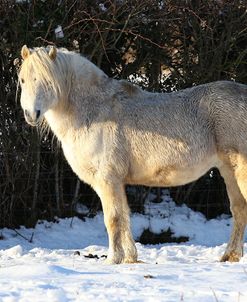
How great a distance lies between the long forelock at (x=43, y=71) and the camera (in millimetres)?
5680

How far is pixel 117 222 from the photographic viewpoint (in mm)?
5859

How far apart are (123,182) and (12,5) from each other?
9.69ft

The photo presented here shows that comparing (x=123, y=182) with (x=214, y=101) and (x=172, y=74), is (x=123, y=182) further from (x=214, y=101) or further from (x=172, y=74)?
(x=172, y=74)

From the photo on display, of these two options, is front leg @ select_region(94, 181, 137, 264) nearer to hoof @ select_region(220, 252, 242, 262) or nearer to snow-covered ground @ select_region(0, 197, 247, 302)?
snow-covered ground @ select_region(0, 197, 247, 302)

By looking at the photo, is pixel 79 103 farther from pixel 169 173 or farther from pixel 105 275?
pixel 105 275

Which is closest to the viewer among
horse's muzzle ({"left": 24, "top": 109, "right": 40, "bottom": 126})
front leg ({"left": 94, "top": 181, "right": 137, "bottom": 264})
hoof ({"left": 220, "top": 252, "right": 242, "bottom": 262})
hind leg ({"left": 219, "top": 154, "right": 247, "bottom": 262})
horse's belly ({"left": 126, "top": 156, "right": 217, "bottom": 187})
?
horse's muzzle ({"left": 24, "top": 109, "right": 40, "bottom": 126})

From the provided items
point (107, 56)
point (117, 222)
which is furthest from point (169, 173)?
point (107, 56)

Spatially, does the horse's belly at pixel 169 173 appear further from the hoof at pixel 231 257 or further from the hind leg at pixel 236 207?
the hoof at pixel 231 257

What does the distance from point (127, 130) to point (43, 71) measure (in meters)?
0.91

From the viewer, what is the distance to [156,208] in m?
8.99

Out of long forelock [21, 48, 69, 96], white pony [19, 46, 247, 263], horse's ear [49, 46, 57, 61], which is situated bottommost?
white pony [19, 46, 247, 263]

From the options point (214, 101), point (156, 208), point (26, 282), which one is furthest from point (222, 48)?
point (26, 282)

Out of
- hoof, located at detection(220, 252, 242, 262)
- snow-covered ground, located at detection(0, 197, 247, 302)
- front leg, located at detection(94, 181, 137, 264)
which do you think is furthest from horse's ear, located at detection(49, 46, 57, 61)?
hoof, located at detection(220, 252, 242, 262)

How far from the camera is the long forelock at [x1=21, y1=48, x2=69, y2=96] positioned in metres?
5.68
